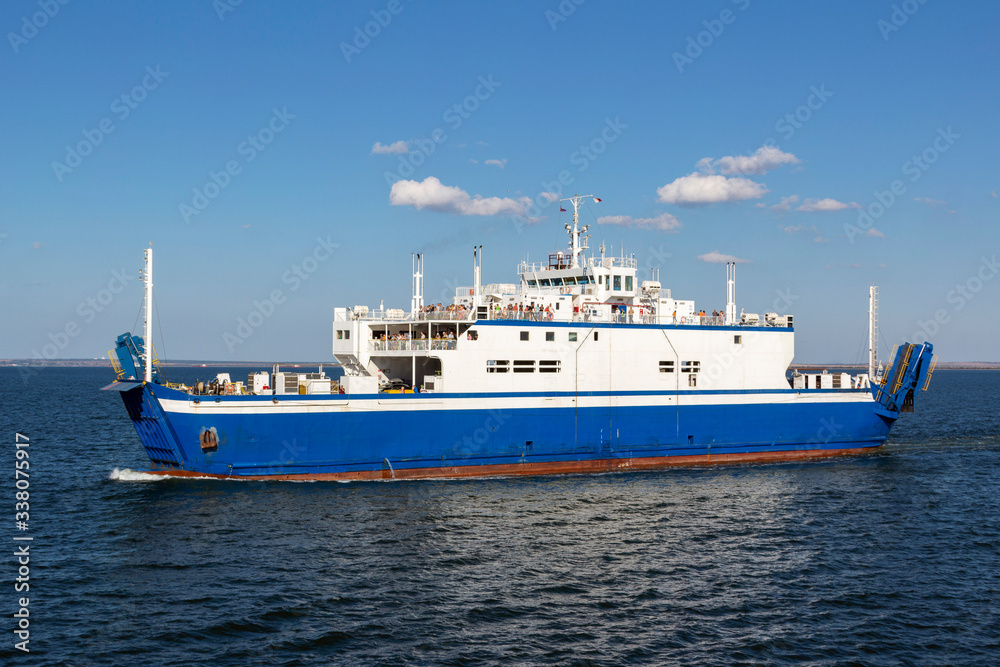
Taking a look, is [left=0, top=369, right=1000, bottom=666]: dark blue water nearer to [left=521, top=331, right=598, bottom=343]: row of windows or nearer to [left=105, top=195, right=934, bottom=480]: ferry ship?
[left=105, top=195, right=934, bottom=480]: ferry ship

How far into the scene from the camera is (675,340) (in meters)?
35.1

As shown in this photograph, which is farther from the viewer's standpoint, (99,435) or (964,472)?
(99,435)

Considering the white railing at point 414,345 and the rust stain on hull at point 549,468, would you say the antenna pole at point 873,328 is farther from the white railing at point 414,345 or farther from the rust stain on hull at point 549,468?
the white railing at point 414,345

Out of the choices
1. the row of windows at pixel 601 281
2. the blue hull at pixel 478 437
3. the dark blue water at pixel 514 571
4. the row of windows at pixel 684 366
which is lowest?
the dark blue water at pixel 514 571

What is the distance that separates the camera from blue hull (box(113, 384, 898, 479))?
28.5 metres

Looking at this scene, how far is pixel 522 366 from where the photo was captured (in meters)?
32.4

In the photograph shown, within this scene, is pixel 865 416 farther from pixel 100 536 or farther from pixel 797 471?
pixel 100 536

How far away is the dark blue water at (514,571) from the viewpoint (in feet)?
51.0

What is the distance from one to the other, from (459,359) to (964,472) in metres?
23.4

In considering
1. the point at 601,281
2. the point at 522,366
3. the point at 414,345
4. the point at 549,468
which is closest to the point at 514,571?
the point at 549,468

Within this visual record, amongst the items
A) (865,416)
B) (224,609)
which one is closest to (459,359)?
A: (224,609)

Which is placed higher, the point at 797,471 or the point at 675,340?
the point at 675,340

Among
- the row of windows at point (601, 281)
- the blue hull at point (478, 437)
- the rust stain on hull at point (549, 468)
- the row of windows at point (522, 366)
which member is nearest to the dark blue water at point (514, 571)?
the rust stain on hull at point (549, 468)

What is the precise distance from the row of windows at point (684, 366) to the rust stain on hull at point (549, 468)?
393cm
